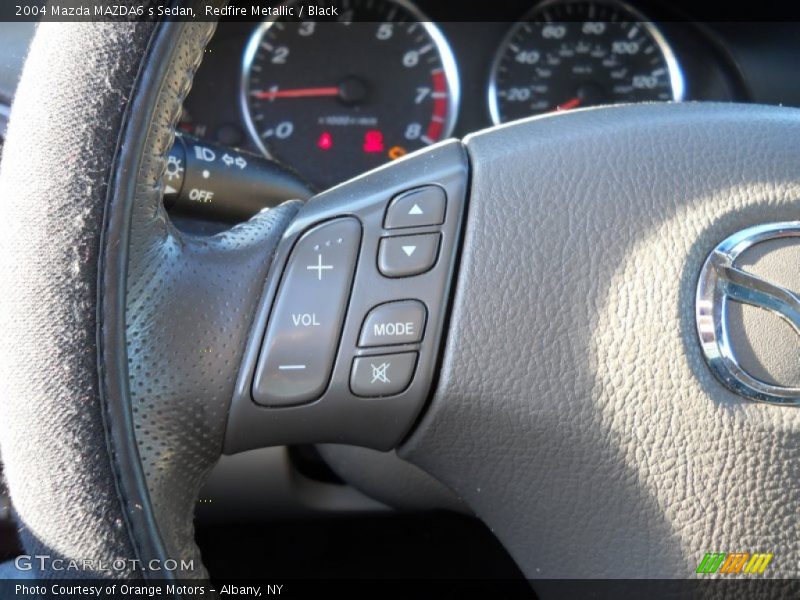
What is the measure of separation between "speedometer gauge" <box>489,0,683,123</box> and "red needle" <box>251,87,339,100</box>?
1.16ft

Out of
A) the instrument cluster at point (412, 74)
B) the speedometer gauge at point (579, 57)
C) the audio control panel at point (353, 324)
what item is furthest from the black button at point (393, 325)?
the speedometer gauge at point (579, 57)

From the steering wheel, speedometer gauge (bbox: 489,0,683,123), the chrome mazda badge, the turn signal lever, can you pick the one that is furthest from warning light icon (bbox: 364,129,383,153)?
the chrome mazda badge

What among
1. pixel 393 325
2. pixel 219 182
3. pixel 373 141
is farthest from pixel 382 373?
pixel 373 141

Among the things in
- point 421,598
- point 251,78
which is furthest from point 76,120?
point 251,78

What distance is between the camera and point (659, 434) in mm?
701

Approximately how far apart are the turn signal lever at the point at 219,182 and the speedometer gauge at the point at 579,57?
1.11 metres

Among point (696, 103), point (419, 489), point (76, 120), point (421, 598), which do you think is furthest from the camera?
point (421, 598)

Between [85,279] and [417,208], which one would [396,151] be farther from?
[85,279]

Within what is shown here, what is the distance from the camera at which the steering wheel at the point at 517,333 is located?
26.8 inches

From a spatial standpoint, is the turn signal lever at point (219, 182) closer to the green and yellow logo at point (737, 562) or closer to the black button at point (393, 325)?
the black button at point (393, 325)

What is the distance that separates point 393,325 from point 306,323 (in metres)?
0.06

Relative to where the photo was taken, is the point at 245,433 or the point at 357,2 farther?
the point at 357,2

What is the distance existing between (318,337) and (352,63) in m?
1.50

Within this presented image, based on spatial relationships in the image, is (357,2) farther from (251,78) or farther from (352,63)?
(251,78)
